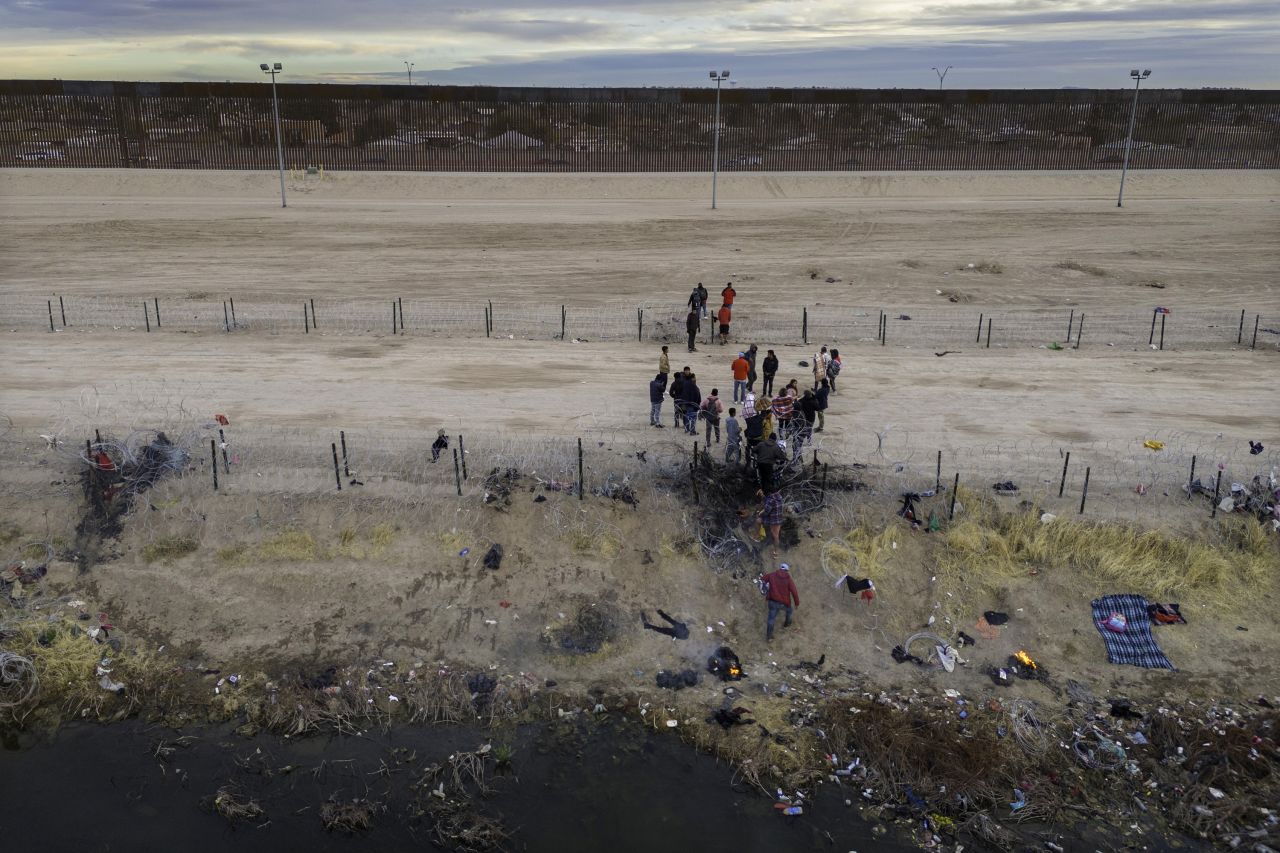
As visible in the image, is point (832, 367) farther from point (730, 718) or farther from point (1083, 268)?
point (1083, 268)

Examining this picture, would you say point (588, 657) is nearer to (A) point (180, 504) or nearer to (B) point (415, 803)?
(B) point (415, 803)

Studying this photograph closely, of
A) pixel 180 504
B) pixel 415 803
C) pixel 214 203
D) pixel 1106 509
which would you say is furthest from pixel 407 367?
pixel 214 203

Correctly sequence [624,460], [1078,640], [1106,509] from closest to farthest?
[1078,640] < [1106,509] < [624,460]

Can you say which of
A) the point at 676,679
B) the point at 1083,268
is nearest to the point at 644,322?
the point at 676,679

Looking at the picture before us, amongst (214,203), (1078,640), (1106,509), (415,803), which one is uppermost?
(214,203)

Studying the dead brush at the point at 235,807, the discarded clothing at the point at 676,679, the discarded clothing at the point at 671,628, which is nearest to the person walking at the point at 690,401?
the discarded clothing at the point at 671,628

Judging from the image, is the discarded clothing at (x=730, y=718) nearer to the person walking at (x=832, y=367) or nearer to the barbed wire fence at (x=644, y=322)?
the person walking at (x=832, y=367)

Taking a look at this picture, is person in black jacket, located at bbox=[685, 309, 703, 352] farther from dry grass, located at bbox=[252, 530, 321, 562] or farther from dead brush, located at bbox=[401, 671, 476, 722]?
dead brush, located at bbox=[401, 671, 476, 722]
